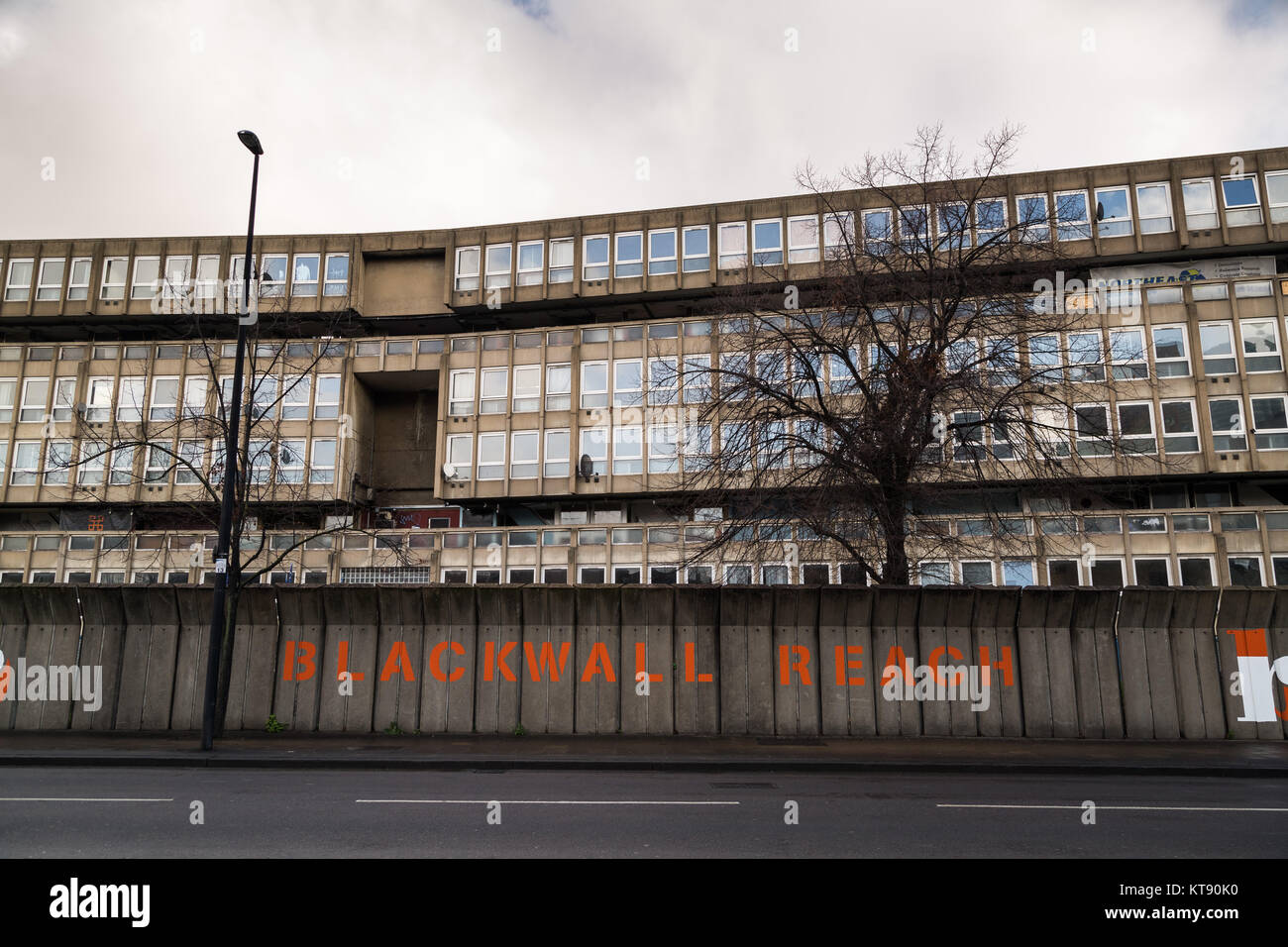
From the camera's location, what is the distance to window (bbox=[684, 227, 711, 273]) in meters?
43.0

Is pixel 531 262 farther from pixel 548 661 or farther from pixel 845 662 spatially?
pixel 845 662

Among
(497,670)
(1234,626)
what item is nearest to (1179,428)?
(1234,626)

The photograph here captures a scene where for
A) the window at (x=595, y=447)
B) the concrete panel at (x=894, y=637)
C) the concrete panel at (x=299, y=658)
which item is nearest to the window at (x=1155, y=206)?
the window at (x=595, y=447)

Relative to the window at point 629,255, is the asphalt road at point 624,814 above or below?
below

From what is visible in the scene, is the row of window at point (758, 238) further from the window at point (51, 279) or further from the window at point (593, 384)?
the window at point (51, 279)

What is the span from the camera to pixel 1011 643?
15781mm

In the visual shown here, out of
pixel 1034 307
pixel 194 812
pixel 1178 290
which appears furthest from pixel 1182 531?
pixel 194 812

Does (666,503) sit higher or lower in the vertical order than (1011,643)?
higher

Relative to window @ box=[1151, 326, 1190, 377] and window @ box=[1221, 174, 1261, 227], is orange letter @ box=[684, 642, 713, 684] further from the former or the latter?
window @ box=[1221, 174, 1261, 227]

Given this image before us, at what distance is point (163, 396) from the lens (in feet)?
143

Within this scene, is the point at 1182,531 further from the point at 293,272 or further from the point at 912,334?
the point at 293,272

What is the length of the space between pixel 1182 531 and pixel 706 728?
27.4 metres

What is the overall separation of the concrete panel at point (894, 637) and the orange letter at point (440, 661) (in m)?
6.82

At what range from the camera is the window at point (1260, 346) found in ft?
118
